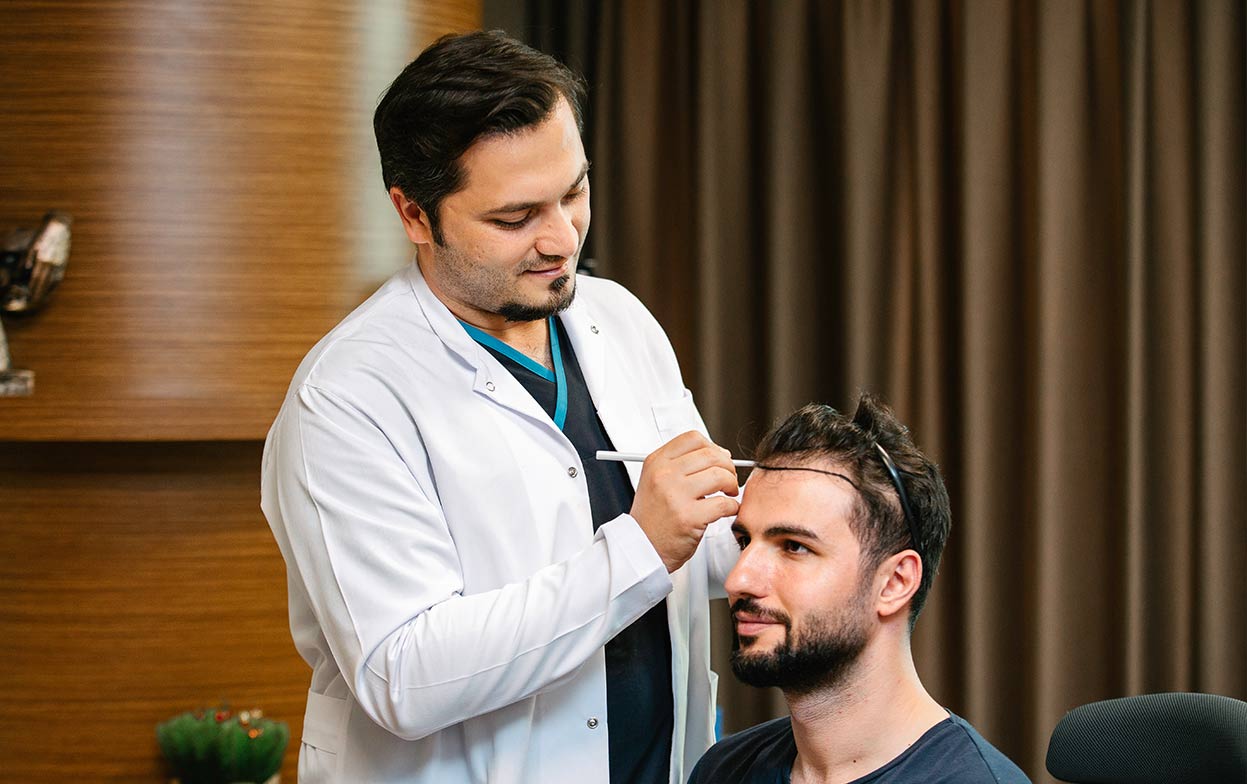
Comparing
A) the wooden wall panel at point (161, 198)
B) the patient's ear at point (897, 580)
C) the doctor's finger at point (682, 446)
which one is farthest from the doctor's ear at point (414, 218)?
the wooden wall panel at point (161, 198)

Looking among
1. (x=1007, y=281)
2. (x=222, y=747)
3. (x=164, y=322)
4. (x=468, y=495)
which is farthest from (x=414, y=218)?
(x=1007, y=281)

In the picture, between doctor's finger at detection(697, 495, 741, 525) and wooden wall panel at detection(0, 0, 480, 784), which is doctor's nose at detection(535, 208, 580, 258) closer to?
doctor's finger at detection(697, 495, 741, 525)

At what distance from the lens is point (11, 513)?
2.65 meters

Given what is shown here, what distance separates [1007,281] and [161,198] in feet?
6.44

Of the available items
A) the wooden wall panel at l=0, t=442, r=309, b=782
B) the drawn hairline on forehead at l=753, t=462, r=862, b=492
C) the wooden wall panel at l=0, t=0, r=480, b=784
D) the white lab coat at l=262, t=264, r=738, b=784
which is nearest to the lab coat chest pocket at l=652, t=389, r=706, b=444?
the white lab coat at l=262, t=264, r=738, b=784

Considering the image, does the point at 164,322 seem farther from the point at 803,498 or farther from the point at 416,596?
the point at 803,498

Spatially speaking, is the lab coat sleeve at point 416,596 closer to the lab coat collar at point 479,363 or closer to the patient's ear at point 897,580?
the lab coat collar at point 479,363

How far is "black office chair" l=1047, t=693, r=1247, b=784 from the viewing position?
167 centimetres

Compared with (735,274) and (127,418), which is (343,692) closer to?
(127,418)

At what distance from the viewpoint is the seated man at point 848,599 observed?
1.51 meters

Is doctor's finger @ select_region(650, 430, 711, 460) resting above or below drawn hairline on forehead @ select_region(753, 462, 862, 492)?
above

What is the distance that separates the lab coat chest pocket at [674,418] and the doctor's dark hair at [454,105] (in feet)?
1.39

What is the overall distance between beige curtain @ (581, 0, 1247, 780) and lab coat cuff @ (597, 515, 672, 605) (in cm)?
197

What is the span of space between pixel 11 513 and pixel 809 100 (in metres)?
2.16
